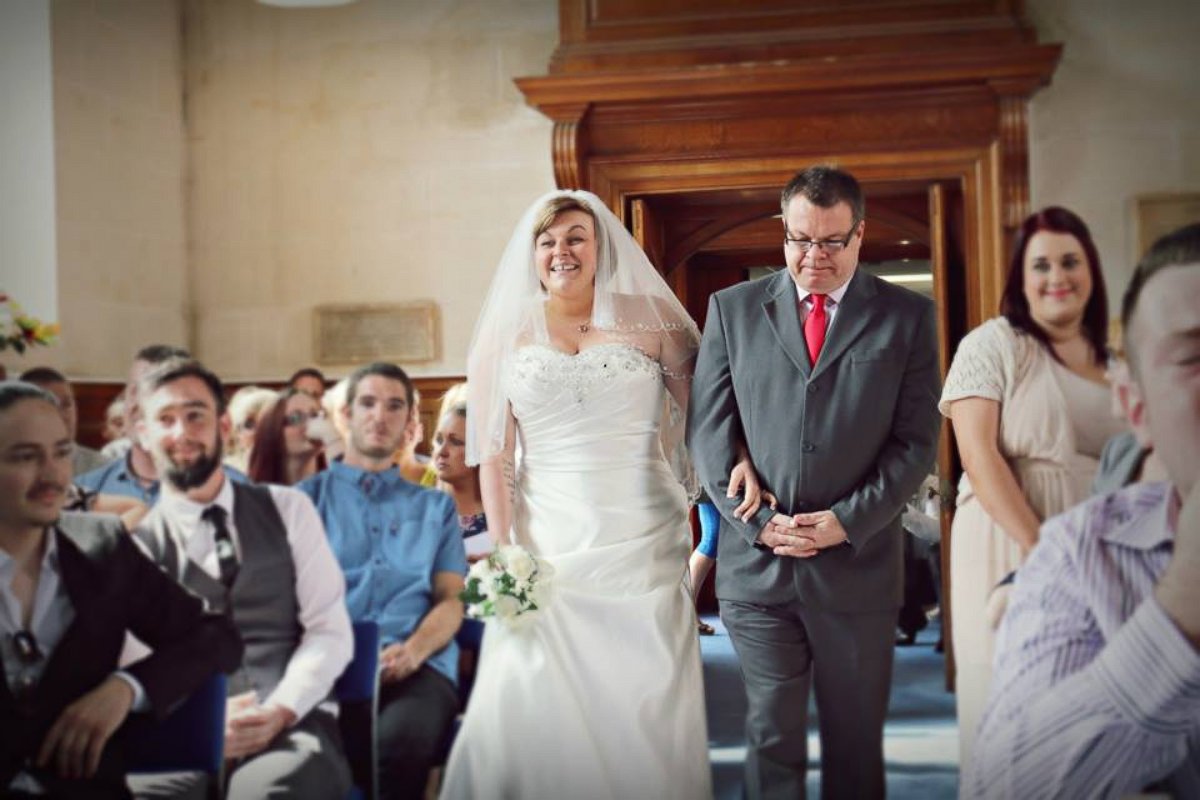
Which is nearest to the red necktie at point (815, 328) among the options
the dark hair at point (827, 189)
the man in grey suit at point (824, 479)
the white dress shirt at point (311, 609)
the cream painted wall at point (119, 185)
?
the man in grey suit at point (824, 479)

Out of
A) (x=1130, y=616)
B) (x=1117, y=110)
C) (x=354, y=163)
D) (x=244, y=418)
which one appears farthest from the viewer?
(x=354, y=163)

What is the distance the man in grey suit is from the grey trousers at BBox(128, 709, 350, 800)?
733mm

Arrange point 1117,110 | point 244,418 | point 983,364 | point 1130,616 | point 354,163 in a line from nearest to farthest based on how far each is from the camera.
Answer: point 1130,616 < point 983,364 < point 1117,110 < point 244,418 < point 354,163

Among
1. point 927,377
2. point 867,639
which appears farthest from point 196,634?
point 927,377

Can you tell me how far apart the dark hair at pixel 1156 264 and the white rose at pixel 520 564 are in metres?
→ 1.06

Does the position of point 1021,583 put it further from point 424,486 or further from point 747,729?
point 424,486

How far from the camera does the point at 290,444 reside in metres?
2.42

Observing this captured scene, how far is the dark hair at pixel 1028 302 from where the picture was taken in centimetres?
211

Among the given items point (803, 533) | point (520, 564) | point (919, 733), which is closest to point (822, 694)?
point (919, 733)

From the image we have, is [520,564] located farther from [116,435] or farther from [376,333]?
[116,435]

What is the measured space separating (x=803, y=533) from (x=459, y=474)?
63 centimetres

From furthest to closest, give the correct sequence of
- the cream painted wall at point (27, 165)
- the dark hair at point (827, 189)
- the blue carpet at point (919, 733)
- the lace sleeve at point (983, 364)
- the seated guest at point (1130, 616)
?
the cream painted wall at point (27, 165) < the blue carpet at point (919, 733) < the dark hair at point (827, 189) < the lace sleeve at point (983, 364) < the seated guest at point (1130, 616)

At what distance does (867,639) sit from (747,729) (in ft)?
0.87

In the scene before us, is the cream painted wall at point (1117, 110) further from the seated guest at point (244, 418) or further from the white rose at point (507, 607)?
the seated guest at point (244, 418)
